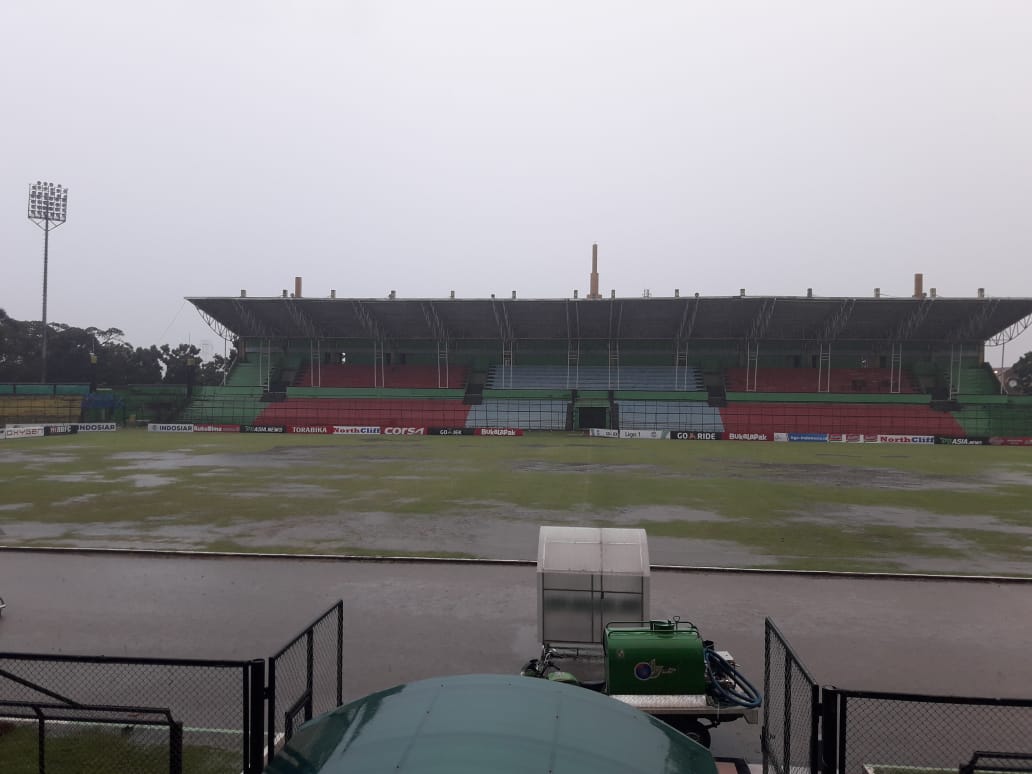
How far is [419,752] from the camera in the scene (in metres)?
3.22

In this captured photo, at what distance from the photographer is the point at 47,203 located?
A: 7931cm

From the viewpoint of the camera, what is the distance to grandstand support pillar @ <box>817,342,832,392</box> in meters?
74.0

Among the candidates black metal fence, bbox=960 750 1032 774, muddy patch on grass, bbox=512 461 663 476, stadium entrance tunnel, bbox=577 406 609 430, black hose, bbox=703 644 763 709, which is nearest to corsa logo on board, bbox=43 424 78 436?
muddy patch on grass, bbox=512 461 663 476

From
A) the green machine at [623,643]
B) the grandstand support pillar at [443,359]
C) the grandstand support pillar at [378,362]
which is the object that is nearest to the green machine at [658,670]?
the green machine at [623,643]

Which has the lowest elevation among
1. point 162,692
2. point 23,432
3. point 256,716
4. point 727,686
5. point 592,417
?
point 162,692

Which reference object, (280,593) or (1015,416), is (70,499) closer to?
(280,593)

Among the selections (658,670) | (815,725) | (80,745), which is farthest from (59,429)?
(815,725)

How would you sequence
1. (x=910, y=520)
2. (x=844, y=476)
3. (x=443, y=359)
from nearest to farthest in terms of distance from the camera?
(x=910, y=520) < (x=844, y=476) < (x=443, y=359)

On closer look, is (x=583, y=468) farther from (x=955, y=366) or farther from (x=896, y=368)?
(x=955, y=366)

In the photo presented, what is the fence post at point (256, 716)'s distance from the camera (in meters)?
5.34

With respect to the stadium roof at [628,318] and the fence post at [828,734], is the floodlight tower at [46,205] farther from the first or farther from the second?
the fence post at [828,734]

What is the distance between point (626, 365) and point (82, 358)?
2956 inches

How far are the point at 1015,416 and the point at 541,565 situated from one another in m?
74.4

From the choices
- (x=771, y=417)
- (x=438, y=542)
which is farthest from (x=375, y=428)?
(x=438, y=542)
